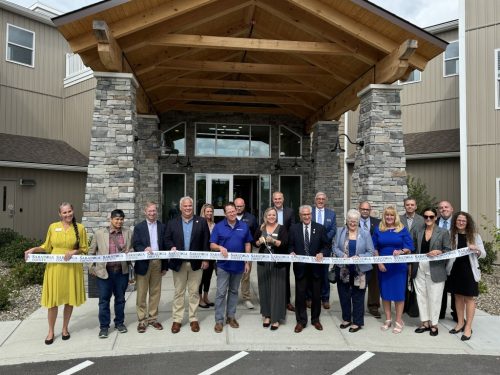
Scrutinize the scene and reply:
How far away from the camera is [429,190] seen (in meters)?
13.1

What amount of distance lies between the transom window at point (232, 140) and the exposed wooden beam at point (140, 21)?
650cm

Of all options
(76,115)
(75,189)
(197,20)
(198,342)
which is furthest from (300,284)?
(76,115)

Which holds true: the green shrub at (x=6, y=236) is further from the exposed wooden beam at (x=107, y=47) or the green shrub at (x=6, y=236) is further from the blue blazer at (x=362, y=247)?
the blue blazer at (x=362, y=247)

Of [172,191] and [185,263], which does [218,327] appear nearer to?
[185,263]

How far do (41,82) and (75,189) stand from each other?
4167 millimetres

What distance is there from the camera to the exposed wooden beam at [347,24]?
6.84 meters

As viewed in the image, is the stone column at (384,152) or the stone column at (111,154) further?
the stone column at (384,152)

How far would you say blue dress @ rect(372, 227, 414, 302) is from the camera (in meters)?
5.17

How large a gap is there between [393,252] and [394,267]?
222 millimetres

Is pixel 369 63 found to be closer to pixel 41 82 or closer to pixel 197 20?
pixel 197 20

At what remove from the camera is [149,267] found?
512cm

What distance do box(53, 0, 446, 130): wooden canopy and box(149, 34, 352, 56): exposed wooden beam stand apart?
2cm

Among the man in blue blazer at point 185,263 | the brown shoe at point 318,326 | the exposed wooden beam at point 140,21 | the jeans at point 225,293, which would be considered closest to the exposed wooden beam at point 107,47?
the exposed wooden beam at point 140,21

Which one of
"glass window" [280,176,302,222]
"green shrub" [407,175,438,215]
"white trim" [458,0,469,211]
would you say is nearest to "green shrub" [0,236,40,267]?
"glass window" [280,176,302,222]
